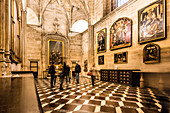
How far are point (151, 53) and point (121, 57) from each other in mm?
2905

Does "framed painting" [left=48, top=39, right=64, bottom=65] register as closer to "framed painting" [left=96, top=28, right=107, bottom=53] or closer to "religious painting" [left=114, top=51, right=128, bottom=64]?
"framed painting" [left=96, top=28, right=107, bottom=53]

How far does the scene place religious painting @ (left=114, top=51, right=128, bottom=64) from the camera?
9709mm

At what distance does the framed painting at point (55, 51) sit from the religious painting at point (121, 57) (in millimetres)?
10404

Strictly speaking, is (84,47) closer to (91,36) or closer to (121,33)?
(91,36)

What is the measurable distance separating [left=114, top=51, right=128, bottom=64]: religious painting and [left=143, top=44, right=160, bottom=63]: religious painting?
185cm

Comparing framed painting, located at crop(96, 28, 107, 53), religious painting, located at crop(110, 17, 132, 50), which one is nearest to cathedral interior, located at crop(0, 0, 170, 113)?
religious painting, located at crop(110, 17, 132, 50)

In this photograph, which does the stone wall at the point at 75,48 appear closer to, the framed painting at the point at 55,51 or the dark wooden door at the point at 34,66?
the framed painting at the point at 55,51

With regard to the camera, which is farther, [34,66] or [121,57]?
[34,66]

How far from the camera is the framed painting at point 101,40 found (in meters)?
12.6

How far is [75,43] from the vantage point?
20.0 meters

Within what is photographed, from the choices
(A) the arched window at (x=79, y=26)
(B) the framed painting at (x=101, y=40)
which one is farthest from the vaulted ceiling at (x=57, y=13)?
(B) the framed painting at (x=101, y=40)

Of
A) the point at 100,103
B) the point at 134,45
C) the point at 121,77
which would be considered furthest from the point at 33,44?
the point at 100,103

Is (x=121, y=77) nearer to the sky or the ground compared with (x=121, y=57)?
nearer to the ground

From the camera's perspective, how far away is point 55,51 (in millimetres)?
18172
